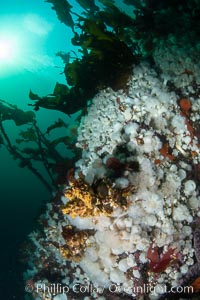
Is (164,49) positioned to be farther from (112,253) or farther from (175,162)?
(112,253)

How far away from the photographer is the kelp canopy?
4219mm

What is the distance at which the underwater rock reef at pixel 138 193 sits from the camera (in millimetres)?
3248

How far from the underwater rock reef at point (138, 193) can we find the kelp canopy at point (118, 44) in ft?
1.02

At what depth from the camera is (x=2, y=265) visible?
10.5 m

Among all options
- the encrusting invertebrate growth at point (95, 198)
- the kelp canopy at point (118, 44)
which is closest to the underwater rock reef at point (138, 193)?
the encrusting invertebrate growth at point (95, 198)

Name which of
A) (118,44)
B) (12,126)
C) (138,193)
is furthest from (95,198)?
(12,126)

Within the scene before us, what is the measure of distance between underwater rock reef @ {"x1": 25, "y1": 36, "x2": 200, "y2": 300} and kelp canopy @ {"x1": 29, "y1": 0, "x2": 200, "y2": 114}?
31 cm

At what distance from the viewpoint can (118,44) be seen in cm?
421

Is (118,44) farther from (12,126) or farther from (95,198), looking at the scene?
(12,126)

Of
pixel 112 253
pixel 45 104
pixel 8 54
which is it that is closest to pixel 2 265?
pixel 45 104

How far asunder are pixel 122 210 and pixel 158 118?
1.24m

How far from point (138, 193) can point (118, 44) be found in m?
2.26

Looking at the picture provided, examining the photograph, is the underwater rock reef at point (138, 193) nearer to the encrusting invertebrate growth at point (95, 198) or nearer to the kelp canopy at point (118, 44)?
the encrusting invertebrate growth at point (95, 198)

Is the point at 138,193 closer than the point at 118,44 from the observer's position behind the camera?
Yes
